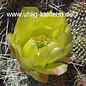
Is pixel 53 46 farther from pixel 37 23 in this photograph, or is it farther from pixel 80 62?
pixel 80 62

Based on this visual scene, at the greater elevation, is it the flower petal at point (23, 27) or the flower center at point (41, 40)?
the flower petal at point (23, 27)

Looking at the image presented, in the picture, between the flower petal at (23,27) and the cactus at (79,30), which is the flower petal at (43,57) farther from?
the cactus at (79,30)

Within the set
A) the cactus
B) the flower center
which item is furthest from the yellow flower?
the cactus

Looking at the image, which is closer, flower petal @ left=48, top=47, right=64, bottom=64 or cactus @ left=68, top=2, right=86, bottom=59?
flower petal @ left=48, top=47, right=64, bottom=64

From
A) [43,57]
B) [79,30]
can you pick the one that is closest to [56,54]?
[43,57]

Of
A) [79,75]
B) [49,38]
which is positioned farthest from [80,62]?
[49,38]

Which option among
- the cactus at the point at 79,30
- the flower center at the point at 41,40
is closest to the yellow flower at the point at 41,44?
the flower center at the point at 41,40

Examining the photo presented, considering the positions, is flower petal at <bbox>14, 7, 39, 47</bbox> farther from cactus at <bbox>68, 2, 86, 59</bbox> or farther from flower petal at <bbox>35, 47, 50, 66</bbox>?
cactus at <bbox>68, 2, 86, 59</bbox>

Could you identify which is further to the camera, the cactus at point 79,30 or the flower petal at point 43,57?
the cactus at point 79,30
